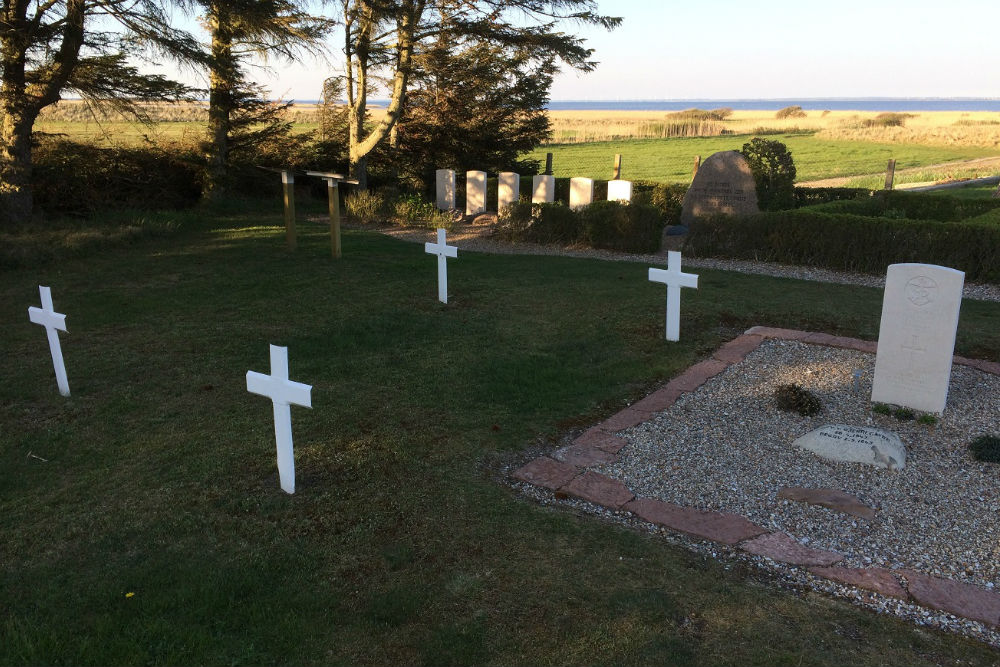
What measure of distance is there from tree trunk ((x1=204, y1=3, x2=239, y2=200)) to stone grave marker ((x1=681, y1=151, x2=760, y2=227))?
1006 centimetres

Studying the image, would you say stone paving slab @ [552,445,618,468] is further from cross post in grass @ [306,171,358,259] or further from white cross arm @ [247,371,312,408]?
cross post in grass @ [306,171,358,259]

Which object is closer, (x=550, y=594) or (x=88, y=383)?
A: (x=550, y=594)

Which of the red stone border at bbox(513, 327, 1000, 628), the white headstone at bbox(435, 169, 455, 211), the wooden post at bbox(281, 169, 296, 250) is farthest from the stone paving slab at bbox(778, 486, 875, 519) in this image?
the white headstone at bbox(435, 169, 455, 211)

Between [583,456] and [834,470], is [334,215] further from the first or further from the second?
[834,470]

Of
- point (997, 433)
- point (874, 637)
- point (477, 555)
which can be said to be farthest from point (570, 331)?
point (874, 637)

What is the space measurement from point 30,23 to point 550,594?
13.0m

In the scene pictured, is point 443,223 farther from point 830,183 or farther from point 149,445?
point 830,183

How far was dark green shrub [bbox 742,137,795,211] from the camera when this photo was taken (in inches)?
612

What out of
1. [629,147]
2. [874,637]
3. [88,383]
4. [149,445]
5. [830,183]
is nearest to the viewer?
[874,637]

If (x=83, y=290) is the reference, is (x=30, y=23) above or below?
above

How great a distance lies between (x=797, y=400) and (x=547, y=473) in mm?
2201

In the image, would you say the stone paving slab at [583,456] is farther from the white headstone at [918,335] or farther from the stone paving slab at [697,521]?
the white headstone at [918,335]

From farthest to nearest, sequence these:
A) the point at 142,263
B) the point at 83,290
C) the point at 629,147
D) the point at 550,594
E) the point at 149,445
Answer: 1. the point at 629,147
2. the point at 142,263
3. the point at 83,290
4. the point at 149,445
5. the point at 550,594

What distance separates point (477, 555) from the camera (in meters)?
3.83
